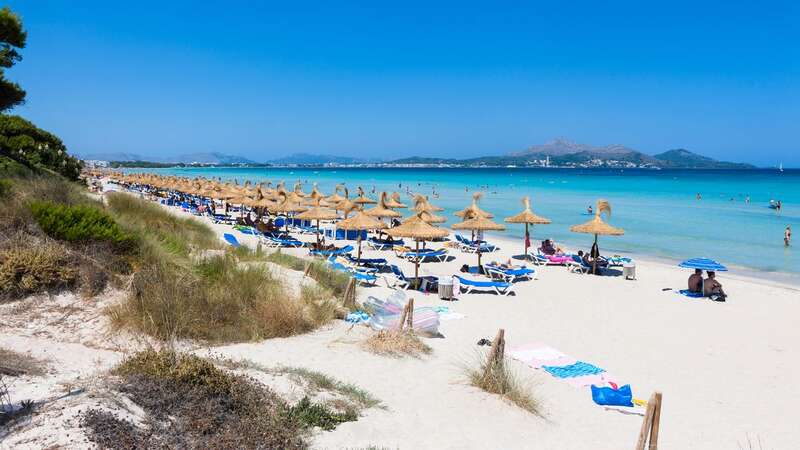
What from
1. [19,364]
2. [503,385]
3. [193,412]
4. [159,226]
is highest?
[159,226]

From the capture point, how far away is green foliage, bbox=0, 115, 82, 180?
16.8 meters

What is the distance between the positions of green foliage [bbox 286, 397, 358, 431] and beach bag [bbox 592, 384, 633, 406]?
2819 mm

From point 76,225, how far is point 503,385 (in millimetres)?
5456

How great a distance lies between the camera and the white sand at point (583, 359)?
4.48 meters

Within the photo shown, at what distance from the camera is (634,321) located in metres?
9.13

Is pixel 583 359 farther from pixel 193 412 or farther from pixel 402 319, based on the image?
pixel 193 412

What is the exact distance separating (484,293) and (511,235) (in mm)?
12201

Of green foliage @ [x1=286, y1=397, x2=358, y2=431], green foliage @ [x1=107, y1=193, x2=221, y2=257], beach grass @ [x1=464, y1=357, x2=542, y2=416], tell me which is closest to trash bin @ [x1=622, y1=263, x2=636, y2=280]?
beach grass @ [x1=464, y1=357, x2=542, y2=416]

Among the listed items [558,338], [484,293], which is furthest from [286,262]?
[558,338]

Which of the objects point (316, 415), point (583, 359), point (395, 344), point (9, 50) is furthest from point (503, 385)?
point (9, 50)

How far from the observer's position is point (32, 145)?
1792cm

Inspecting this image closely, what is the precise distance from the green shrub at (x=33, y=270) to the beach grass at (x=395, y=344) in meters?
3.54

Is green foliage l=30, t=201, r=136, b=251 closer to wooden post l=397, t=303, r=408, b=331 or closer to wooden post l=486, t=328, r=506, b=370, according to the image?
wooden post l=397, t=303, r=408, b=331

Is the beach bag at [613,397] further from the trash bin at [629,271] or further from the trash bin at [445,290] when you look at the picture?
the trash bin at [629,271]
